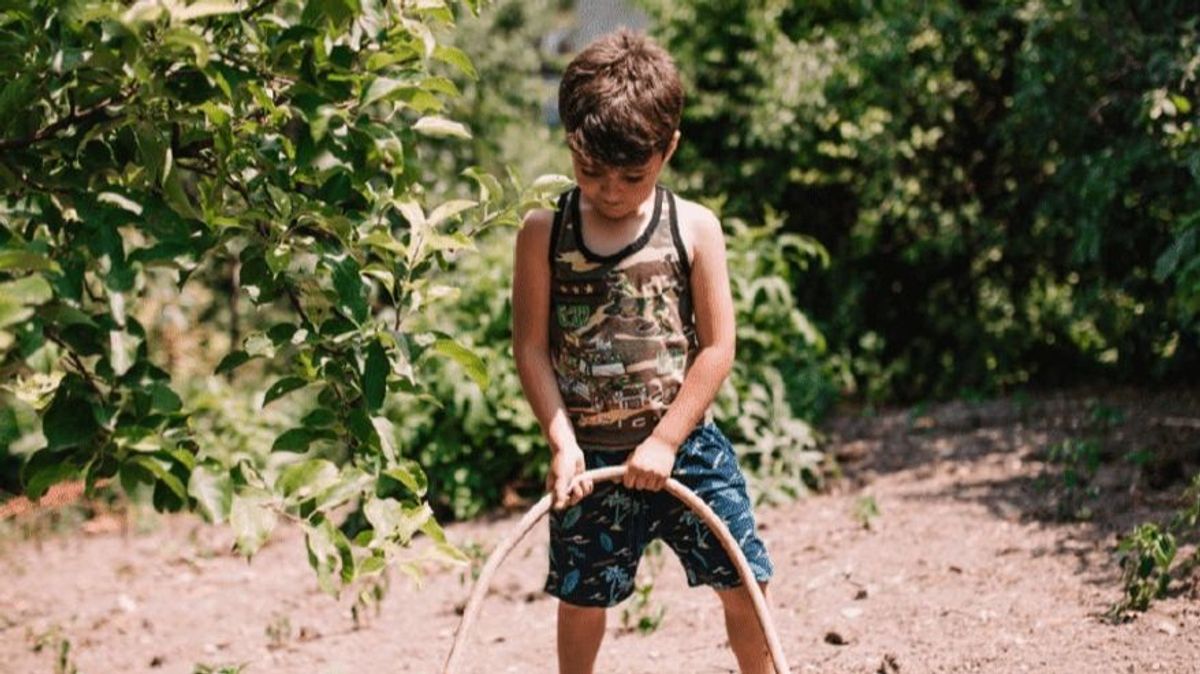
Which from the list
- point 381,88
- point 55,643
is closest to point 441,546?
point 381,88

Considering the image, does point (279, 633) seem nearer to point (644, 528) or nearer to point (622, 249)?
point (644, 528)

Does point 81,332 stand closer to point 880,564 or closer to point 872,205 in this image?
point 880,564

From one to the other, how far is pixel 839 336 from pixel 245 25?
19.3 feet

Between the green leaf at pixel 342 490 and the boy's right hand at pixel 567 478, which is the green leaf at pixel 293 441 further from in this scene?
the boy's right hand at pixel 567 478

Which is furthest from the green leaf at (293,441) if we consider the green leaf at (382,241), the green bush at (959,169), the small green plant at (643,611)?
the green bush at (959,169)

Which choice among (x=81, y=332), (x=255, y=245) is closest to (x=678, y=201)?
(x=255, y=245)

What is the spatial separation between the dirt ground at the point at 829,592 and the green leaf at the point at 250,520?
160cm

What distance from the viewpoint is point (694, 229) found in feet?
8.73

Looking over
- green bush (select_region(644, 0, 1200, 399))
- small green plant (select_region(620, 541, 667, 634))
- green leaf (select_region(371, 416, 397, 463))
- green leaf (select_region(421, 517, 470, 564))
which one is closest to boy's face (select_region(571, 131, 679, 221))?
green leaf (select_region(371, 416, 397, 463))

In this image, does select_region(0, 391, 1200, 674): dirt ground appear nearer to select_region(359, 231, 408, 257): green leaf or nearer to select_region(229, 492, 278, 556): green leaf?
select_region(229, 492, 278, 556): green leaf

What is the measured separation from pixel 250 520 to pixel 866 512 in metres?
3.13

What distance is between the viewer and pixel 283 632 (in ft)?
14.1

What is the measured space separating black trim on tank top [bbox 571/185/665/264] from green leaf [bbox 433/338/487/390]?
0.35 metres

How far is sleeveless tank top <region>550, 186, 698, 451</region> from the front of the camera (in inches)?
104
